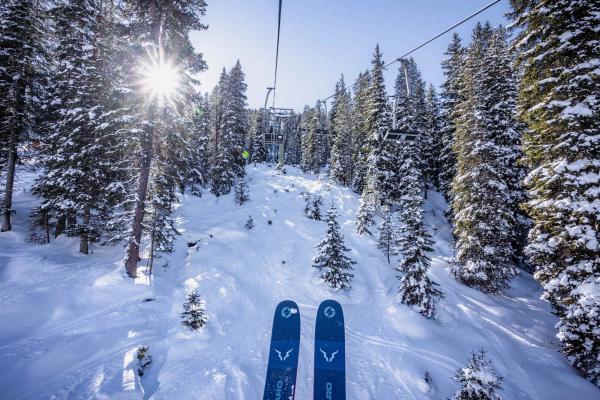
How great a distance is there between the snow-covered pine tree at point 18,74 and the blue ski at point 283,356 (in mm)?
19253

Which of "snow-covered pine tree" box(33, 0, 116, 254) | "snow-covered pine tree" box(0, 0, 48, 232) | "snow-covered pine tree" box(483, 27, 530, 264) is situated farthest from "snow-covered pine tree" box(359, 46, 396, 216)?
"snow-covered pine tree" box(0, 0, 48, 232)

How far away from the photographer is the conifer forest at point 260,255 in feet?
27.1

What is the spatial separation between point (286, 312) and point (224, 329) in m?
2.83

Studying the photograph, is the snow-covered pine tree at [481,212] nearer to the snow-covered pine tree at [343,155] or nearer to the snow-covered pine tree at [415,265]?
the snow-covered pine tree at [415,265]

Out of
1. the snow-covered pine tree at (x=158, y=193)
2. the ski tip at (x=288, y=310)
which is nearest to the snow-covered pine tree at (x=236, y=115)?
the snow-covered pine tree at (x=158, y=193)

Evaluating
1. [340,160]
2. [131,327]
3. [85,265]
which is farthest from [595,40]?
[340,160]

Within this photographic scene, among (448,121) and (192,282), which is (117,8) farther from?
(448,121)

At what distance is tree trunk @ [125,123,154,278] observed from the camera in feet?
41.5

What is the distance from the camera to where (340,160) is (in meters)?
40.6

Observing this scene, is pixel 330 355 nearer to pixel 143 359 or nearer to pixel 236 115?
pixel 143 359

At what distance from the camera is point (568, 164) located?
379 inches

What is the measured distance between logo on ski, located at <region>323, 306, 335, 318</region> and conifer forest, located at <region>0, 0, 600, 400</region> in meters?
0.05

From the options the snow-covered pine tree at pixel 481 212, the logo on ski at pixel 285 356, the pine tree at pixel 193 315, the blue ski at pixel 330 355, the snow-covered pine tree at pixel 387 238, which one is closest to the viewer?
the blue ski at pixel 330 355

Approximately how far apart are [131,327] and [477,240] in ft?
59.4
